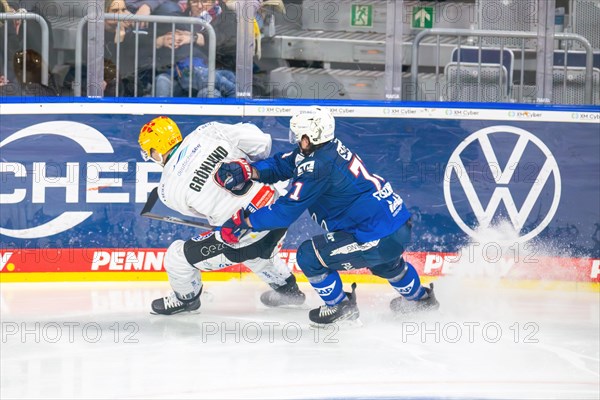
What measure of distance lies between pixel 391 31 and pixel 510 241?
1726mm

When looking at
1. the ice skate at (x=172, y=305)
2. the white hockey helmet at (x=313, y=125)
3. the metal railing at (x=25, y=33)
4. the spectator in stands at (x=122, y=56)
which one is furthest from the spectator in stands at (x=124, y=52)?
the white hockey helmet at (x=313, y=125)

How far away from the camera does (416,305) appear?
20.7 ft

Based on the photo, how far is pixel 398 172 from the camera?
7.46 meters

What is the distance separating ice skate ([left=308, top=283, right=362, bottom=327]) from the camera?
6027 millimetres

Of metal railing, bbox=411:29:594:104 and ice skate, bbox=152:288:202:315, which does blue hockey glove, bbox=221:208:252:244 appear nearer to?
ice skate, bbox=152:288:202:315

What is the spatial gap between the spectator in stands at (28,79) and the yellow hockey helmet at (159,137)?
1554 mm

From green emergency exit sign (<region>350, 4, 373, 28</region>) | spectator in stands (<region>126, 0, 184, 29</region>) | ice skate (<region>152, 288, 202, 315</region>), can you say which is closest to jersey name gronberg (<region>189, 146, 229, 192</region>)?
ice skate (<region>152, 288, 202, 315</region>)

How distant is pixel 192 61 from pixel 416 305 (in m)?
2.43

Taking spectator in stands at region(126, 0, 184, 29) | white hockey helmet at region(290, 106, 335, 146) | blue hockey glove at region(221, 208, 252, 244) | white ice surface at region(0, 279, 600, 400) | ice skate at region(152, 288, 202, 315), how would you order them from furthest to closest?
spectator in stands at region(126, 0, 184, 29) → ice skate at region(152, 288, 202, 315) → blue hockey glove at region(221, 208, 252, 244) → white hockey helmet at region(290, 106, 335, 146) → white ice surface at region(0, 279, 600, 400)

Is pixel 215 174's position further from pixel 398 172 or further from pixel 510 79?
pixel 510 79

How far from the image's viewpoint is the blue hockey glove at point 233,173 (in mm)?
5961

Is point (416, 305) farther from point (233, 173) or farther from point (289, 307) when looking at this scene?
point (233, 173)

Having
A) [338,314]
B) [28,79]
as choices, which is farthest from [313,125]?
[28,79]

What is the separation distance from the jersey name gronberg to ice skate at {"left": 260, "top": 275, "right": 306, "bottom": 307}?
0.98m
